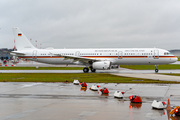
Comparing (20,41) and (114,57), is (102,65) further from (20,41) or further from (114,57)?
(20,41)

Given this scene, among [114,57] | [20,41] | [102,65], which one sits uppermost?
[20,41]

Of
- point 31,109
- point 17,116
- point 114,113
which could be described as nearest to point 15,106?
point 31,109

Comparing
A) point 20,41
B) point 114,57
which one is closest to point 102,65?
point 114,57

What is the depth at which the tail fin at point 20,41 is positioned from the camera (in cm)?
4416

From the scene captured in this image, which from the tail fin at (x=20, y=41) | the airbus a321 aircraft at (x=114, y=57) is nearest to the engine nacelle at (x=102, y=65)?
the airbus a321 aircraft at (x=114, y=57)

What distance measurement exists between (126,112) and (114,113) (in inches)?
22.1

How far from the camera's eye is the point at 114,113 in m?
9.75

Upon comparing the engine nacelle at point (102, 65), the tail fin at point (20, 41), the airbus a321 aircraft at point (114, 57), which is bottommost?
the engine nacelle at point (102, 65)

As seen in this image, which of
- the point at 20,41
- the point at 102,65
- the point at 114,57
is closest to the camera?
the point at 102,65

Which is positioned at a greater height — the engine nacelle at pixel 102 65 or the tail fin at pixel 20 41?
the tail fin at pixel 20 41

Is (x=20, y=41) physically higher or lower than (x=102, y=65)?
higher

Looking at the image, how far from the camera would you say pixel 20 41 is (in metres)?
44.5

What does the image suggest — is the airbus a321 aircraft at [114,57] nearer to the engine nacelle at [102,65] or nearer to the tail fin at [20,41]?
the engine nacelle at [102,65]

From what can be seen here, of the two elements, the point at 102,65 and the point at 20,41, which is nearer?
the point at 102,65
